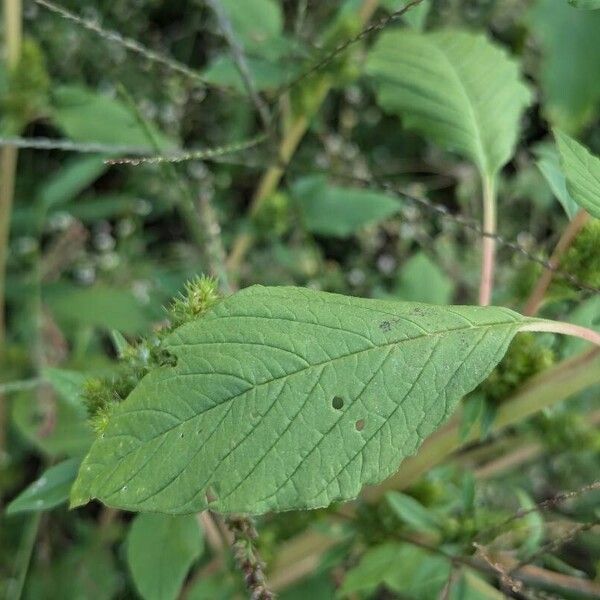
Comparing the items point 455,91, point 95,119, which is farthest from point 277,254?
point 455,91

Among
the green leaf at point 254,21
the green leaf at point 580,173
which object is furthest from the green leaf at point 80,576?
the green leaf at point 580,173

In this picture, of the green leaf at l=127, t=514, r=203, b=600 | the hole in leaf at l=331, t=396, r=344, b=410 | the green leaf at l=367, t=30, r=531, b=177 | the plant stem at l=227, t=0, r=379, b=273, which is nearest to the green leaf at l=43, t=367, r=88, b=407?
the green leaf at l=127, t=514, r=203, b=600

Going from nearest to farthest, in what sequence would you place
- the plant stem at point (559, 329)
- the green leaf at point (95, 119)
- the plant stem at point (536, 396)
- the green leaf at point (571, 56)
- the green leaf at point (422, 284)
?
the plant stem at point (559, 329) < the plant stem at point (536, 396) < the green leaf at point (95, 119) < the green leaf at point (422, 284) < the green leaf at point (571, 56)

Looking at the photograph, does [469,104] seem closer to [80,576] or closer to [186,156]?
[186,156]

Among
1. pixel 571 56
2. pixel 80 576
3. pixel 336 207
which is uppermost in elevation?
pixel 571 56

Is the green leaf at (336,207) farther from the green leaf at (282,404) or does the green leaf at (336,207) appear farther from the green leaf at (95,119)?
the green leaf at (282,404)

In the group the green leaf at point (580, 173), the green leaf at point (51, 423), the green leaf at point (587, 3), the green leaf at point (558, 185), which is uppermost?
the green leaf at point (587, 3)
